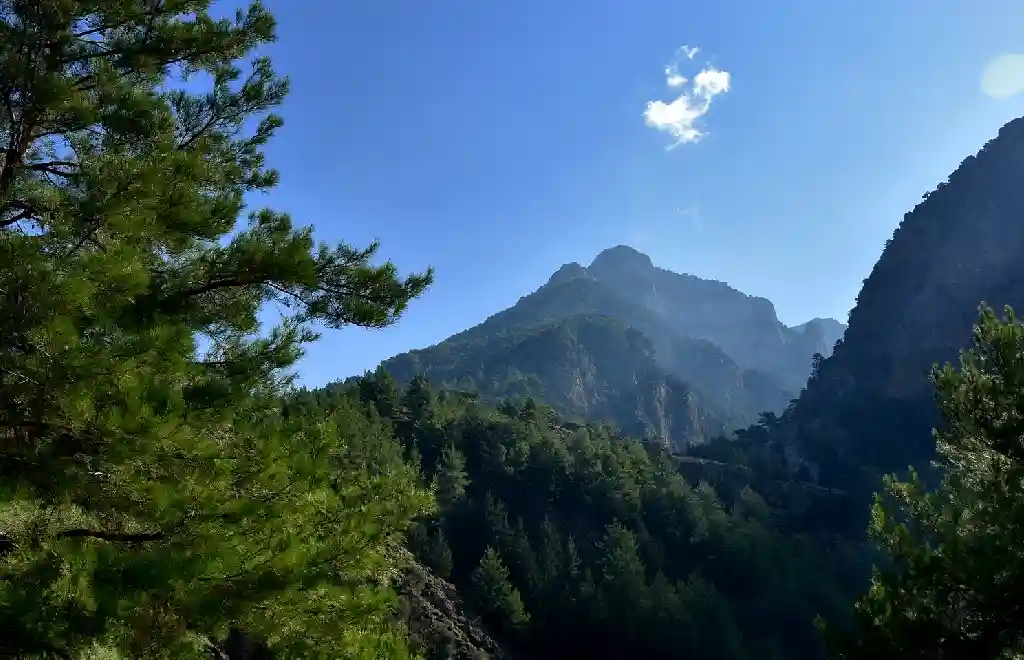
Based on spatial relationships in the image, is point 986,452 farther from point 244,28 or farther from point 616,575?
point 616,575

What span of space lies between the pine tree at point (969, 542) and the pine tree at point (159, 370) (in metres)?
5.24

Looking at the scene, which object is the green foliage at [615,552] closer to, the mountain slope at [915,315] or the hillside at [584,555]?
the hillside at [584,555]

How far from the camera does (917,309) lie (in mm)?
94500

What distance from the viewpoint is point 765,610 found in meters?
48.2

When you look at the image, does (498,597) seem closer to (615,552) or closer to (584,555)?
(615,552)

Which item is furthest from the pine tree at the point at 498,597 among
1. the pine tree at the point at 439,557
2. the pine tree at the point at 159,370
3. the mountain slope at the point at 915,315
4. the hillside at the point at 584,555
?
the mountain slope at the point at 915,315

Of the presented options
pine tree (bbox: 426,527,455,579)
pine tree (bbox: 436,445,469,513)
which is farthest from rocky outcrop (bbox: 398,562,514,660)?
pine tree (bbox: 436,445,469,513)

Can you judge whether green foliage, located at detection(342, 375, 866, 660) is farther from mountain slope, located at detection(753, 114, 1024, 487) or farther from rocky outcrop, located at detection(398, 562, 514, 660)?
mountain slope, located at detection(753, 114, 1024, 487)

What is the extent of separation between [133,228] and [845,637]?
834cm

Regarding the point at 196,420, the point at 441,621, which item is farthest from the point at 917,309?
the point at 196,420

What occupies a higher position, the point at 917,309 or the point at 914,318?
the point at 917,309

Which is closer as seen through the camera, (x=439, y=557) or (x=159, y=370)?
A: (x=159, y=370)

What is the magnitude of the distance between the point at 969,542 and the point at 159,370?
7700mm

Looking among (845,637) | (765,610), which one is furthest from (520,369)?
(845,637)
